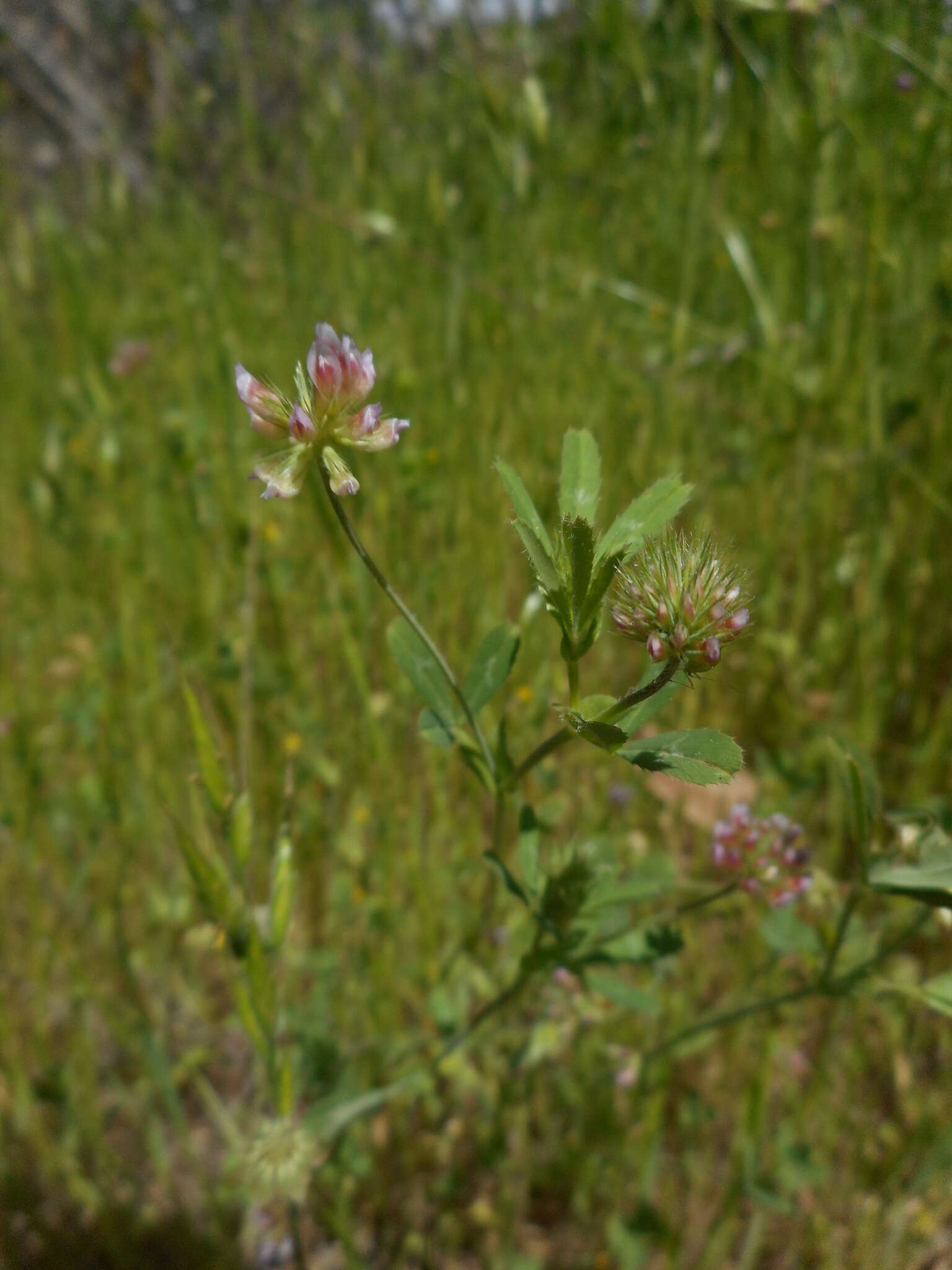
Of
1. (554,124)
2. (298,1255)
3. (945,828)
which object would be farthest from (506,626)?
(554,124)

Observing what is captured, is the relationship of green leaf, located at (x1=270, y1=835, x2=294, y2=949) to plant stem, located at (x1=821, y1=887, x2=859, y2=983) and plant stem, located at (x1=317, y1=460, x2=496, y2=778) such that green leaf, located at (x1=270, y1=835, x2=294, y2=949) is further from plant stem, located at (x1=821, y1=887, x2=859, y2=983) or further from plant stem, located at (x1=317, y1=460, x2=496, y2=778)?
plant stem, located at (x1=821, y1=887, x2=859, y2=983)

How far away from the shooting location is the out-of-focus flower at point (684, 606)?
534 mm

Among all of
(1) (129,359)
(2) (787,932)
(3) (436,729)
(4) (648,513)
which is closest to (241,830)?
(3) (436,729)

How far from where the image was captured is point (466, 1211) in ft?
4.35

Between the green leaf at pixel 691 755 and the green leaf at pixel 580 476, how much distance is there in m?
0.17

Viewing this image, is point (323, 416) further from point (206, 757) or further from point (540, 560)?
point (206, 757)

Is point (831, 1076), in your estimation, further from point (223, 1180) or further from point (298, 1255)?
point (223, 1180)


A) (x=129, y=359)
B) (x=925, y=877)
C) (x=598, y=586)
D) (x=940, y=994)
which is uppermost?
(x=129, y=359)

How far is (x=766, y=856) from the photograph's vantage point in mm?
854

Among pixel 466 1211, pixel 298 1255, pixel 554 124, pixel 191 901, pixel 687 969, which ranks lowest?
pixel 466 1211

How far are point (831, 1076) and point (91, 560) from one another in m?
1.91

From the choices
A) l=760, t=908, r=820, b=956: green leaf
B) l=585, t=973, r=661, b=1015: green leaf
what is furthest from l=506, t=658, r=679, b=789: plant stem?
l=760, t=908, r=820, b=956: green leaf

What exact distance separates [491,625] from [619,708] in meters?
0.93

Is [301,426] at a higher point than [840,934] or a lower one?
higher
